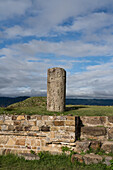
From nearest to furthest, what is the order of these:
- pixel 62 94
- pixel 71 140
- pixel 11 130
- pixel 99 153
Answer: pixel 99 153, pixel 71 140, pixel 11 130, pixel 62 94

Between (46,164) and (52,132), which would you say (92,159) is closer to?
(46,164)

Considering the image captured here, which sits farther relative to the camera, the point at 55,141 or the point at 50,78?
the point at 50,78

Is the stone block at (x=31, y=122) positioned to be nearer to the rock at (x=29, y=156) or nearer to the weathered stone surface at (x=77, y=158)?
the rock at (x=29, y=156)

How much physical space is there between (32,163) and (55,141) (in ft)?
4.17

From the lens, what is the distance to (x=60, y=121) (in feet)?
22.1

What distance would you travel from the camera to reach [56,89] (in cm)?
883

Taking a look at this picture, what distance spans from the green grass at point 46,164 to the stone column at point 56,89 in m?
3.02

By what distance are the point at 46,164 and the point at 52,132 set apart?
51.8 inches

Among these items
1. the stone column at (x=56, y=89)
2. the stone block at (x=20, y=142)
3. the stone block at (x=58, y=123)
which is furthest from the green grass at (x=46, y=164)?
the stone column at (x=56, y=89)

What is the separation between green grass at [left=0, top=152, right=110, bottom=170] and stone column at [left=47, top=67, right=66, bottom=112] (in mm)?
3017

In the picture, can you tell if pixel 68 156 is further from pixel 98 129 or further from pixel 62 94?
pixel 62 94

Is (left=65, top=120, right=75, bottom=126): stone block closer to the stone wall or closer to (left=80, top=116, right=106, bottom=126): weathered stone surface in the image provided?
the stone wall

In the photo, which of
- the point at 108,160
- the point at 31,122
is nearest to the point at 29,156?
the point at 31,122

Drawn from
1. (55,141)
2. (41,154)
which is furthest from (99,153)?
(41,154)
